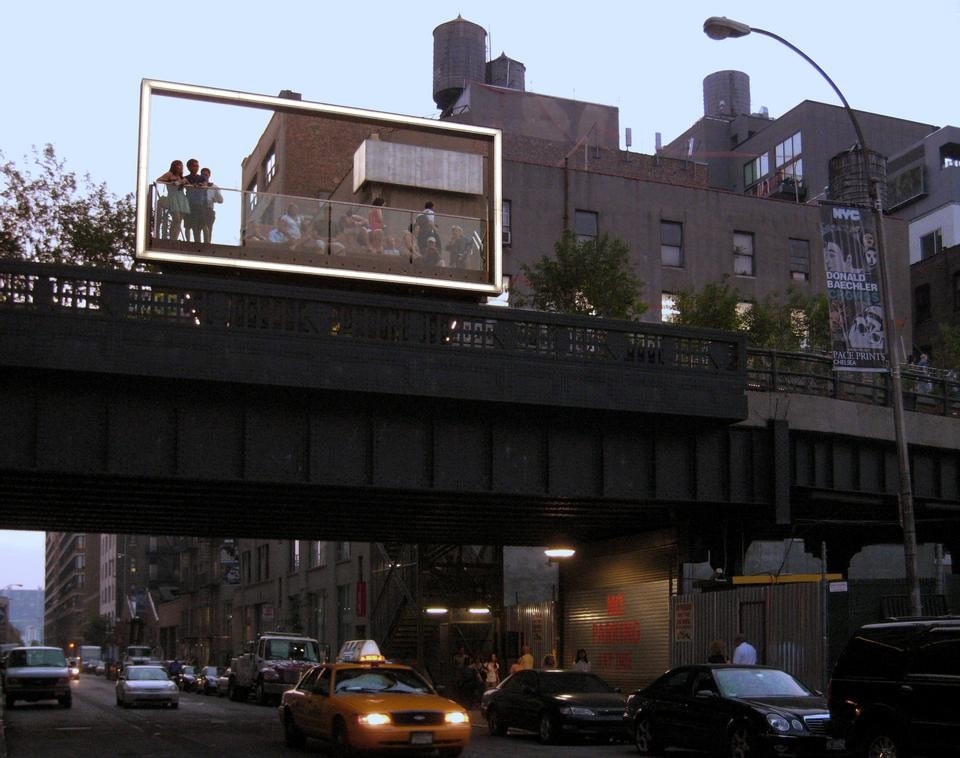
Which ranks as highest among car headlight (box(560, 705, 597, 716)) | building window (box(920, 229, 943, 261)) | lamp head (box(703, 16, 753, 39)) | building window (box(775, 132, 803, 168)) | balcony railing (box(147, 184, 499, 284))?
building window (box(775, 132, 803, 168))

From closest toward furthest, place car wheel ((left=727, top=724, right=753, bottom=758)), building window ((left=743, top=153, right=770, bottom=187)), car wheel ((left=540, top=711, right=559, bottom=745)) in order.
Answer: car wheel ((left=727, top=724, right=753, bottom=758)) < car wheel ((left=540, top=711, right=559, bottom=745)) < building window ((left=743, top=153, right=770, bottom=187))

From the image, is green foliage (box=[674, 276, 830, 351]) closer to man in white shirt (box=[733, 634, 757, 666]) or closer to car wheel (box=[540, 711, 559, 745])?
man in white shirt (box=[733, 634, 757, 666])

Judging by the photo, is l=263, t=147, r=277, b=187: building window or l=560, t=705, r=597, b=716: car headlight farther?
l=263, t=147, r=277, b=187: building window

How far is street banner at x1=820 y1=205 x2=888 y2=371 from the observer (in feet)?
76.5

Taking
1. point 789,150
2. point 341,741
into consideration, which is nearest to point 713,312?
point 341,741

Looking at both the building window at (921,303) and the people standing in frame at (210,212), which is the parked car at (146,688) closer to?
the people standing in frame at (210,212)

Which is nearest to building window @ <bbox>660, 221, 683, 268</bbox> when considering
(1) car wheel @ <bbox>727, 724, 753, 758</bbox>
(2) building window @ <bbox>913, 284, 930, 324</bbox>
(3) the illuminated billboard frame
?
(2) building window @ <bbox>913, 284, 930, 324</bbox>

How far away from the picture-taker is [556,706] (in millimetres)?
23016

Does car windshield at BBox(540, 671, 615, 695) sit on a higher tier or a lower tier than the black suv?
lower

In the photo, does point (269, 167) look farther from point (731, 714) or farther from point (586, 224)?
point (731, 714)

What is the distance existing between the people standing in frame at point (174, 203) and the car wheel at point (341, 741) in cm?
1360

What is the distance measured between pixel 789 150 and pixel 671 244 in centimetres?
3109

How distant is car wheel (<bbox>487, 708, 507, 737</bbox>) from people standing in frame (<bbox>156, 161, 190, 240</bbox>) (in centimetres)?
1260

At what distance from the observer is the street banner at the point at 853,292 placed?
23.3m
